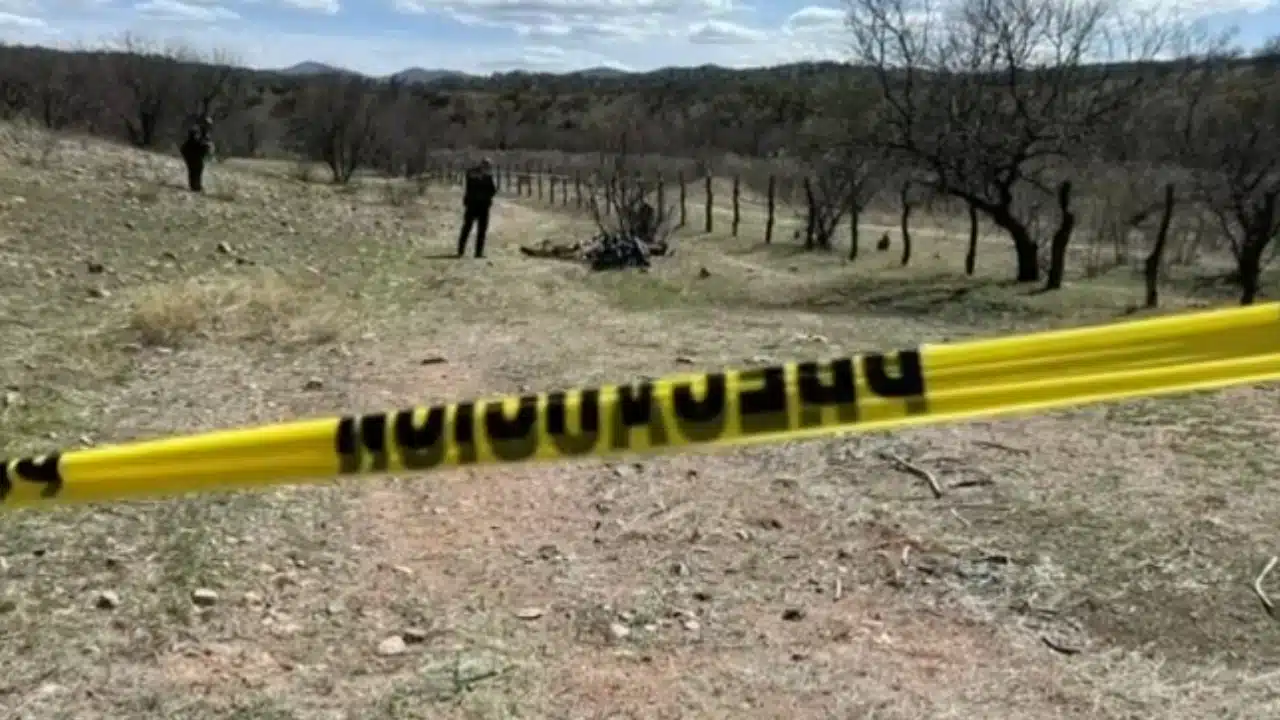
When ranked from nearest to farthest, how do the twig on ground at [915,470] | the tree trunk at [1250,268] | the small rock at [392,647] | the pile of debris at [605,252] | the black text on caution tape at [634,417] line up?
the black text on caution tape at [634,417] → the small rock at [392,647] → the twig on ground at [915,470] → the pile of debris at [605,252] → the tree trunk at [1250,268]

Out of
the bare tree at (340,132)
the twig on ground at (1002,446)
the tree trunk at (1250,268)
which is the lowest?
the tree trunk at (1250,268)

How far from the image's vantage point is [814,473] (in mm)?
6215

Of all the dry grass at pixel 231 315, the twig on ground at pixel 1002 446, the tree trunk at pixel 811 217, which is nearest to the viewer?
the twig on ground at pixel 1002 446

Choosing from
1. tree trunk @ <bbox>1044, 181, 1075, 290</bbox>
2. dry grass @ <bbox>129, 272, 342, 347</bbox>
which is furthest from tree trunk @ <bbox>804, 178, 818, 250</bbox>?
dry grass @ <bbox>129, 272, 342, 347</bbox>

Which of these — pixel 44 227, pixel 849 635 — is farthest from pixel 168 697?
pixel 44 227

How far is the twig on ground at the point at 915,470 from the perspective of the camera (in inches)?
228

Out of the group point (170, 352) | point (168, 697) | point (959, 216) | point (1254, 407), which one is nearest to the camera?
point (168, 697)

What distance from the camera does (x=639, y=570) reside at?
16.5 feet

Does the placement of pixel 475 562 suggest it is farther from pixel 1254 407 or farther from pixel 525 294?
pixel 525 294

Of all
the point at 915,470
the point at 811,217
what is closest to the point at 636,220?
the point at 811,217

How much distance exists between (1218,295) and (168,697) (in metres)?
22.2

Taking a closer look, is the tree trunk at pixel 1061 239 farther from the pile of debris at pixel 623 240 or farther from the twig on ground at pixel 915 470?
the twig on ground at pixel 915 470

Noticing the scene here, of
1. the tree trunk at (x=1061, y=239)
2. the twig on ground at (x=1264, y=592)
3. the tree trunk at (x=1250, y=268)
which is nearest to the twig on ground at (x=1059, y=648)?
the twig on ground at (x=1264, y=592)

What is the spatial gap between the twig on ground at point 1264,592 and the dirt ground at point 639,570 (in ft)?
0.11
